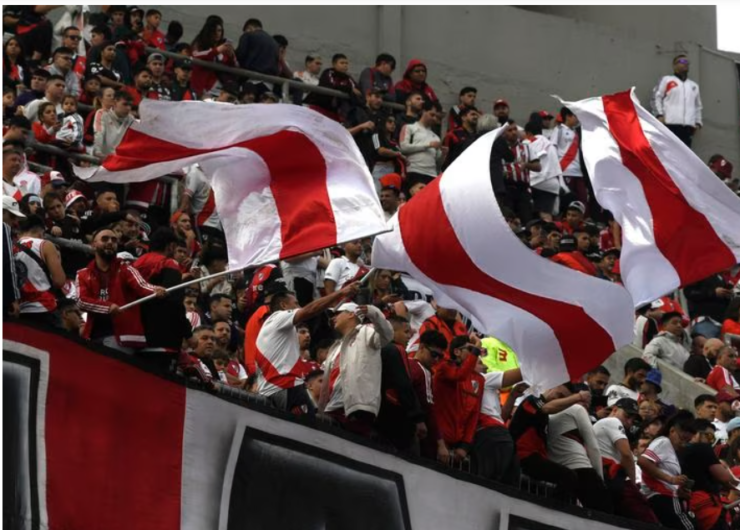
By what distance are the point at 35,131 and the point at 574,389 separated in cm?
574

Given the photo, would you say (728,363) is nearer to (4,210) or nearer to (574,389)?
(574,389)

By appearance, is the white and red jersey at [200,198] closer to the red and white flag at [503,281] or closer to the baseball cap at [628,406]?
the baseball cap at [628,406]

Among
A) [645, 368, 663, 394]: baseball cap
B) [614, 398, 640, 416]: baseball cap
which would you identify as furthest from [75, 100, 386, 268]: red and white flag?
[645, 368, 663, 394]: baseball cap

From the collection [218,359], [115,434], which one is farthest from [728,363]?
[115,434]

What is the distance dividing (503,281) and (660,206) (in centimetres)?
157

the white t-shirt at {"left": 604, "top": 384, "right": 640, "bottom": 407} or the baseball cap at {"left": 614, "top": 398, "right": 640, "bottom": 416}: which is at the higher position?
the baseball cap at {"left": 614, "top": 398, "right": 640, "bottom": 416}

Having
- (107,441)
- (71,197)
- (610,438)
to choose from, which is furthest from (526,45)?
(107,441)

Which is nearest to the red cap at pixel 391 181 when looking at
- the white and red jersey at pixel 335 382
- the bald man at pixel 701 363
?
the bald man at pixel 701 363

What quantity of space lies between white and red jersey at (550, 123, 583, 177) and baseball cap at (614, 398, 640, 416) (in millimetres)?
8107

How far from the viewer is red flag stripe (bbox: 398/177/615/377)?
532 inches

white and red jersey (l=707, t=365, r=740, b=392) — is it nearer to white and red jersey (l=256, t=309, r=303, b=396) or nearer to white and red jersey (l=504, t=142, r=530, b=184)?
white and red jersey (l=504, t=142, r=530, b=184)

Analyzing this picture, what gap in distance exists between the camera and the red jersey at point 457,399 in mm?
13414

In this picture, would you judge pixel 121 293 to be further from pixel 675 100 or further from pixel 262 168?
pixel 675 100

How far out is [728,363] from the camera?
19.5 m
